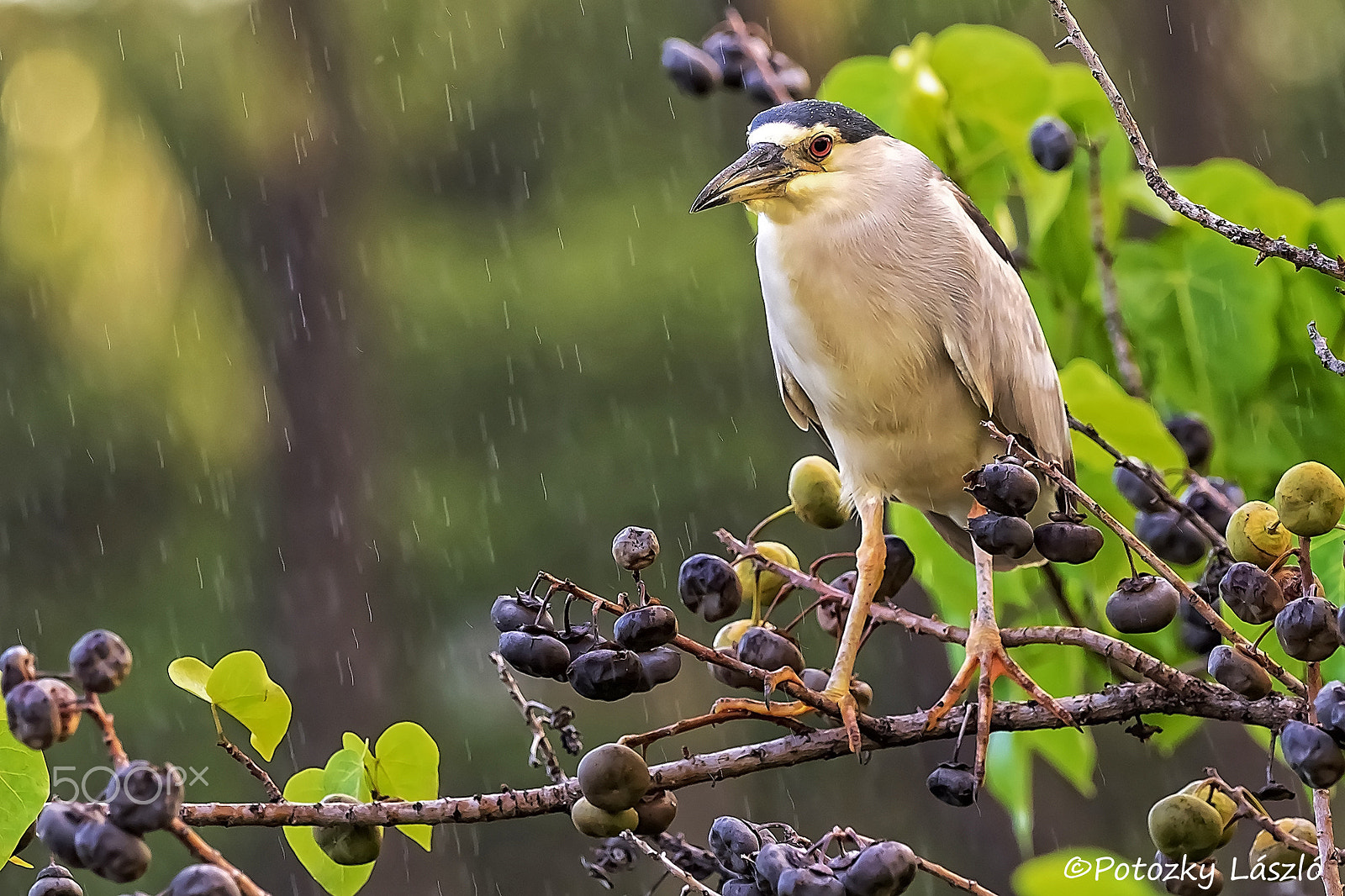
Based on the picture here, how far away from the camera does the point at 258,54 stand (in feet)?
22.5

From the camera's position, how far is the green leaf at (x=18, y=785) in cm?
70

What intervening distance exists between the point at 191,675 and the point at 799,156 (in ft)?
2.61

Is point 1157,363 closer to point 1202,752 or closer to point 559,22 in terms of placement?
point 1202,752

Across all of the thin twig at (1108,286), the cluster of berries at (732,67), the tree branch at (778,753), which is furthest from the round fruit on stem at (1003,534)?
the cluster of berries at (732,67)

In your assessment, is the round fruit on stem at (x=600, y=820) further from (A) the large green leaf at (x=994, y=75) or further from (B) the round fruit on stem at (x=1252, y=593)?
(A) the large green leaf at (x=994, y=75)

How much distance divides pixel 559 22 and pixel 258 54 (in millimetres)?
1983

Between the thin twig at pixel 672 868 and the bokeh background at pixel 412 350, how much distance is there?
17.8 feet

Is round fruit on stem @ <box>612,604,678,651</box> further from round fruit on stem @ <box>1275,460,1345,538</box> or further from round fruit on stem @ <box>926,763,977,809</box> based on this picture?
round fruit on stem @ <box>1275,460,1345,538</box>

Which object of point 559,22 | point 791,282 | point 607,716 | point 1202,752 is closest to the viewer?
point 791,282

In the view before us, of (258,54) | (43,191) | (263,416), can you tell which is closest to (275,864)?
(263,416)

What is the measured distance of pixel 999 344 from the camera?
4.50 ft

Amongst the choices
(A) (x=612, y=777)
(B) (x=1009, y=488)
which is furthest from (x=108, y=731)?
(B) (x=1009, y=488)

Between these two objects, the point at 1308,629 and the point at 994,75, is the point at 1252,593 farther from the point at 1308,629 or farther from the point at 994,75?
the point at 994,75

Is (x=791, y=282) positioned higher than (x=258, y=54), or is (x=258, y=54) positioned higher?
(x=258, y=54)
